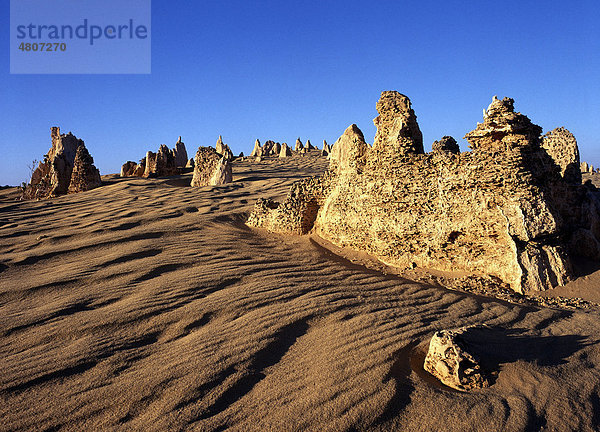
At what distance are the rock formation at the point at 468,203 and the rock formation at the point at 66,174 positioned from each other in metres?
11.8

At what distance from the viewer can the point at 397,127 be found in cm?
564

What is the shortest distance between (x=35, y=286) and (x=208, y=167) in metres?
10.4

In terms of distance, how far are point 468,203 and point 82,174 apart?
14190 millimetres

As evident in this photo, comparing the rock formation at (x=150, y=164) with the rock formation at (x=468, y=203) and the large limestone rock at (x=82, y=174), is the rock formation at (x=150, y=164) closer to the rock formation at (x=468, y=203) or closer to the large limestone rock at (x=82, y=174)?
the large limestone rock at (x=82, y=174)

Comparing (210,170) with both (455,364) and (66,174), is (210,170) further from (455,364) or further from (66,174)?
(455,364)

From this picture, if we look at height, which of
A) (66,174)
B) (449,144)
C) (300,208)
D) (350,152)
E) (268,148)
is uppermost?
(268,148)

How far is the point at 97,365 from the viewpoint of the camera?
2.89 m

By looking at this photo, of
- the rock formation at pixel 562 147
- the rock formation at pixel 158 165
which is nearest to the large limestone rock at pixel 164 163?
the rock formation at pixel 158 165

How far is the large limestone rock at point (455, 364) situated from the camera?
2.66 m

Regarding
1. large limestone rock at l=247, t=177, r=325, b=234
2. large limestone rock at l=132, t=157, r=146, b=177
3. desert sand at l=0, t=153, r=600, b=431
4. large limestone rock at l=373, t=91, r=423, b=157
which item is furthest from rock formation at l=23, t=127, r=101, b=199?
large limestone rock at l=373, t=91, r=423, b=157

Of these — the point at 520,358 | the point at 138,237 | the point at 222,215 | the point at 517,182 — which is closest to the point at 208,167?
the point at 222,215

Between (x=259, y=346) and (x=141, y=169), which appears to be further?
(x=141, y=169)

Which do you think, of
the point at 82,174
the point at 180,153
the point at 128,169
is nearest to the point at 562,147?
the point at 82,174

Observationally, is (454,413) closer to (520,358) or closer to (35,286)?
(520,358)
